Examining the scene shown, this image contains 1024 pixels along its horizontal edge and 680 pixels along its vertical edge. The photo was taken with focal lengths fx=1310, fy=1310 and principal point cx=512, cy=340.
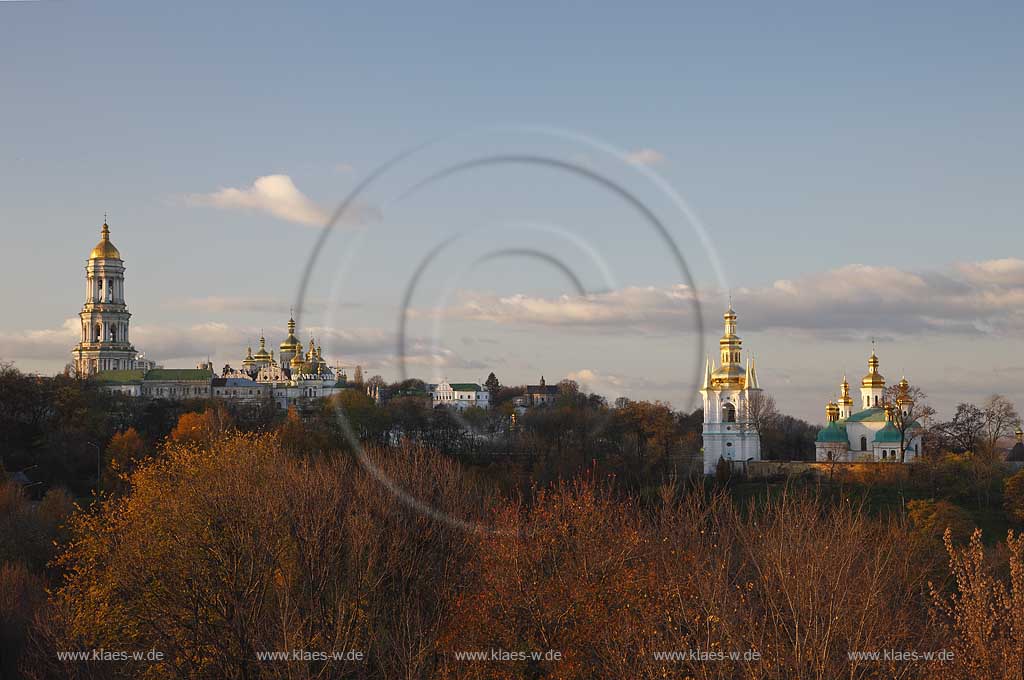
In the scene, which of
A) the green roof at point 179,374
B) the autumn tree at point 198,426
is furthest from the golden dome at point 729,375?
the green roof at point 179,374

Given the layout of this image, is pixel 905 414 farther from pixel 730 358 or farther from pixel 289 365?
pixel 289 365

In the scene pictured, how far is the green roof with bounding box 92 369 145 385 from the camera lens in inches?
5389

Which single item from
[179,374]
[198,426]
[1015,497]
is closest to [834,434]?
[1015,497]

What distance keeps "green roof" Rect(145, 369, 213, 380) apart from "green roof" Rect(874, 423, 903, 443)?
3452 inches

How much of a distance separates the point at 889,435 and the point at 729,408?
980 cm

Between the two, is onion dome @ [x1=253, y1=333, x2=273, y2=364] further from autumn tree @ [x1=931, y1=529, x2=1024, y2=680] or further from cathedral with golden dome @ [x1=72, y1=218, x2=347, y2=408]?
autumn tree @ [x1=931, y1=529, x2=1024, y2=680]

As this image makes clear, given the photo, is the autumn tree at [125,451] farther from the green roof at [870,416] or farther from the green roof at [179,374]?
the green roof at [179,374]

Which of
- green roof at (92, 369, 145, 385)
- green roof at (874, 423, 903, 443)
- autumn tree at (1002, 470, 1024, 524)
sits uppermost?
green roof at (92, 369, 145, 385)

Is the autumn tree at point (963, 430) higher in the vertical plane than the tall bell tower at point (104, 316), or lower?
lower

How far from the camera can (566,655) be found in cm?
2230

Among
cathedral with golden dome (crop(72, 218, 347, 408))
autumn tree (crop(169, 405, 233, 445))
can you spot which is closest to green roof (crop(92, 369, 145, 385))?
cathedral with golden dome (crop(72, 218, 347, 408))

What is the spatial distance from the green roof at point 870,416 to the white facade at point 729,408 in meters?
6.34

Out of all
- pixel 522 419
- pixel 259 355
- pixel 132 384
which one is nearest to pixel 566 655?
pixel 522 419

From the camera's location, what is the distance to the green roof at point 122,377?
137 metres
